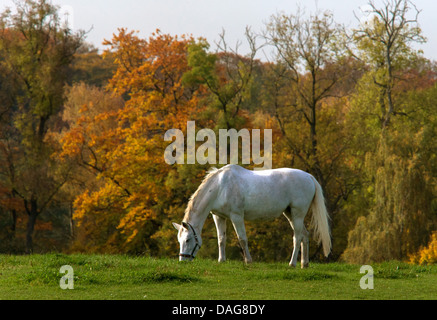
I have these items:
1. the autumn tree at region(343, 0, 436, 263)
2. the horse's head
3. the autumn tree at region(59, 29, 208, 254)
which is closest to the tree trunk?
the autumn tree at region(59, 29, 208, 254)

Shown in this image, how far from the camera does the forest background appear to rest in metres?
32.8

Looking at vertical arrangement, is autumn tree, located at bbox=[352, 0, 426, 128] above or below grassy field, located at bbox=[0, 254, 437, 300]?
above

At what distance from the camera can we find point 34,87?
41938mm

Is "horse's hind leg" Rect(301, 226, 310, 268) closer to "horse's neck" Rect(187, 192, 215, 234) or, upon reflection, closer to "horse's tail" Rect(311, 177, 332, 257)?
"horse's tail" Rect(311, 177, 332, 257)

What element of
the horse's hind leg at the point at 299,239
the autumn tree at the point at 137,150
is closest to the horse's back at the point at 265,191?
the horse's hind leg at the point at 299,239

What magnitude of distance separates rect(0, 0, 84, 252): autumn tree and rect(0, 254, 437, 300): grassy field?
2860 centimetres

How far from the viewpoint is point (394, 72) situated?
138ft

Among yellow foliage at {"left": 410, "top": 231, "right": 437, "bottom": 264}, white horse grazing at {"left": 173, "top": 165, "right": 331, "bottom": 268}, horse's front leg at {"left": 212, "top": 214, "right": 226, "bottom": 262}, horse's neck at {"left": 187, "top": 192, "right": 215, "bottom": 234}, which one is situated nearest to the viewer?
white horse grazing at {"left": 173, "top": 165, "right": 331, "bottom": 268}

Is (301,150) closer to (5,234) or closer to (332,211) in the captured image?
(332,211)

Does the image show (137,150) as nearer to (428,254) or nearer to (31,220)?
(31,220)

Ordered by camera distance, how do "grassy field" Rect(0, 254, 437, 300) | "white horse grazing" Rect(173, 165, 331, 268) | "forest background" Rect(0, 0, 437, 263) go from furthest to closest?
"forest background" Rect(0, 0, 437, 263) → "white horse grazing" Rect(173, 165, 331, 268) → "grassy field" Rect(0, 254, 437, 300)

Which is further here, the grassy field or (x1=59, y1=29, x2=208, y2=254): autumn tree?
(x1=59, y1=29, x2=208, y2=254): autumn tree

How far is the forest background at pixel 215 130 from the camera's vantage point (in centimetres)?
3281

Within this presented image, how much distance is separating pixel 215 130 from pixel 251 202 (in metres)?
21.6
